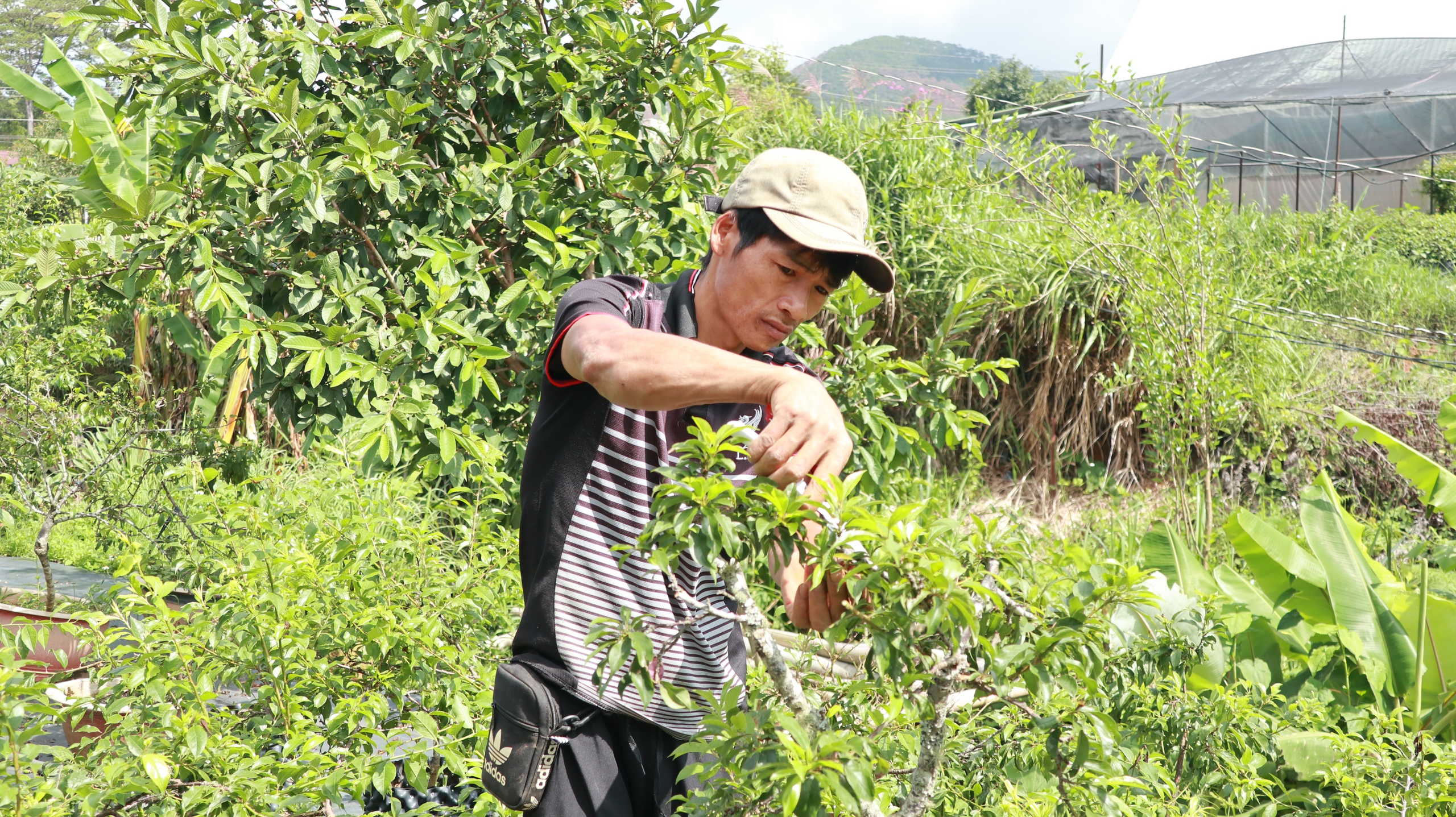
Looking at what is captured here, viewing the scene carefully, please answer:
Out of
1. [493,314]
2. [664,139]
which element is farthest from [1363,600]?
[493,314]

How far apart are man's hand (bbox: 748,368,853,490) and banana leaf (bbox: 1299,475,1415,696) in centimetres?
269

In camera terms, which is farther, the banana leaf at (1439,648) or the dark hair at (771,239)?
the banana leaf at (1439,648)

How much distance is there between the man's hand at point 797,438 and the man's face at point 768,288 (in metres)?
0.48

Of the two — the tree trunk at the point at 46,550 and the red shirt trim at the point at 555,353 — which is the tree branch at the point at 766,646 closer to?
the red shirt trim at the point at 555,353

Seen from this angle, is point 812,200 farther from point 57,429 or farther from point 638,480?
point 57,429

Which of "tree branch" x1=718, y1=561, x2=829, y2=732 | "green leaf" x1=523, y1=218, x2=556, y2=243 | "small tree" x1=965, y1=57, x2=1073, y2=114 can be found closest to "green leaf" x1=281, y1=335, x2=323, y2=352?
"green leaf" x1=523, y1=218, x2=556, y2=243

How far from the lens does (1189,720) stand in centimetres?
240

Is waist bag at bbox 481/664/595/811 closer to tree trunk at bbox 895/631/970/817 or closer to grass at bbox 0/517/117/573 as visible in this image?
tree trunk at bbox 895/631/970/817

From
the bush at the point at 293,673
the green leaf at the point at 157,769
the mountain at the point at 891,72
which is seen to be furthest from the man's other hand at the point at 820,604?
the mountain at the point at 891,72

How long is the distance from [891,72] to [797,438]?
23.7 meters

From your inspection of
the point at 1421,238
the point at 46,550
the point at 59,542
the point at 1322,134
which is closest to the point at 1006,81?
the point at 1322,134

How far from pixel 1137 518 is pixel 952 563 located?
469cm

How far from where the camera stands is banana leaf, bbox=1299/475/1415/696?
3.12 metres

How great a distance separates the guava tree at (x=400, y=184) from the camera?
8.37 ft
